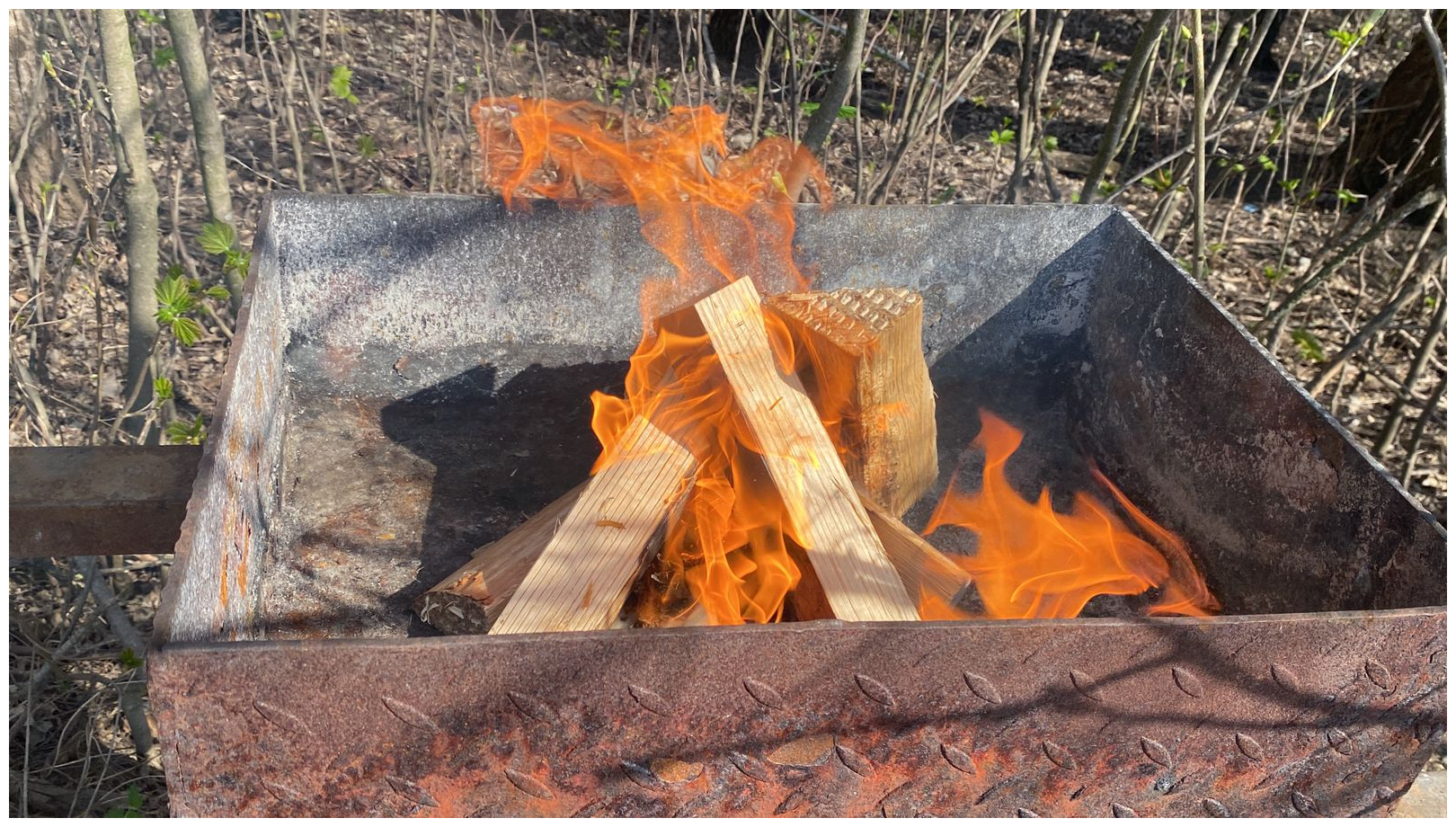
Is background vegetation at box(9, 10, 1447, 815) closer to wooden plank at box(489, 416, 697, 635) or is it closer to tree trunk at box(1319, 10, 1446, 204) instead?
tree trunk at box(1319, 10, 1446, 204)

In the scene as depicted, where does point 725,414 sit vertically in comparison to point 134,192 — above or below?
below

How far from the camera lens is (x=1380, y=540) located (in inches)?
82.9

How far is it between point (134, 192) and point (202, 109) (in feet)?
1.03

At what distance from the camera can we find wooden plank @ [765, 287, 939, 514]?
2.56 m

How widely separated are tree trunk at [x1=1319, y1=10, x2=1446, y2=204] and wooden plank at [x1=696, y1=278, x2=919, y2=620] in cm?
337

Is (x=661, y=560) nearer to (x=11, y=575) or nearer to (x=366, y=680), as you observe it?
(x=366, y=680)

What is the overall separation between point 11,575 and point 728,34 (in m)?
4.81

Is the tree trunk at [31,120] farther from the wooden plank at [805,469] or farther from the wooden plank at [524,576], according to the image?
the wooden plank at [805,469]

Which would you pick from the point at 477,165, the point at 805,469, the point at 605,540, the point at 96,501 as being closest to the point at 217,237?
the point at 96,501

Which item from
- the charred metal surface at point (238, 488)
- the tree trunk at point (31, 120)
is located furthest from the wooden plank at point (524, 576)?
the tree trunk at point (31, 120)

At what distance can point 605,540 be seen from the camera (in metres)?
2.26

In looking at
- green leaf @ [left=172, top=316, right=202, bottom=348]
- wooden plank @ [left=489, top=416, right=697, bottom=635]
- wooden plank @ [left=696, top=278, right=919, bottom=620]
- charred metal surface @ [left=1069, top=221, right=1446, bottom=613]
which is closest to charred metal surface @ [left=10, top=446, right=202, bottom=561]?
green leaf @ [left=172, top=316, right=202, bottom=348]

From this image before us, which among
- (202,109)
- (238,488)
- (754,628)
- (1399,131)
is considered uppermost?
(1399,131)

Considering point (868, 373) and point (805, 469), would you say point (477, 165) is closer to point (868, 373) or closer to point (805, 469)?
Result: point (868, 373)
